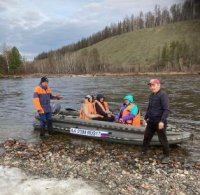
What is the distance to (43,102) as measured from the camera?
13.6 meters

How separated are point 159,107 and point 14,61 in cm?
9524

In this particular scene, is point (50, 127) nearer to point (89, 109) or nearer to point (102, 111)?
point (89, 109)

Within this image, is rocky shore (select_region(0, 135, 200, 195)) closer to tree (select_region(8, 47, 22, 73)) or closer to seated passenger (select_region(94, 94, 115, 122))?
seated passenger (select_region(94, 94, 115, 122))

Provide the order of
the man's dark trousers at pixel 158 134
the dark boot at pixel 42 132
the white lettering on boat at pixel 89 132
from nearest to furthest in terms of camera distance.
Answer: the man's dark trousers at pixel 158 134
the white lettering on boat at pixel 89 132
the dark boot at pixel 42 132

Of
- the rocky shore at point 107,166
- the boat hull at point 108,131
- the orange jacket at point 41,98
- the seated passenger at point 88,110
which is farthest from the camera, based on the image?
the seated passenger at point 88,110

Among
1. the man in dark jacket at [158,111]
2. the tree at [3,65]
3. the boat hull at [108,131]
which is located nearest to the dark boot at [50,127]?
→ the boat hull at [108,131]

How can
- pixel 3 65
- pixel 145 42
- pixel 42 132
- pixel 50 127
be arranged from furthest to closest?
1. pixel 145 42
2. pixel 3 65
3. pixel 50 127
4. pixel 42 132

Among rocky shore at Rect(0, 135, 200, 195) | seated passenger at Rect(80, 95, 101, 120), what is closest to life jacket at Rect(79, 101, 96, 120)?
seated passenger at Rect(80, 95, 101, 120)

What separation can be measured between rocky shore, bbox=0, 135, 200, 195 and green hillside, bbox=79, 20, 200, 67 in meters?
108

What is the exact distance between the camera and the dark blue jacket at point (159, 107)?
980 centimetres

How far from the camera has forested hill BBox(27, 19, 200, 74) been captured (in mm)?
104875

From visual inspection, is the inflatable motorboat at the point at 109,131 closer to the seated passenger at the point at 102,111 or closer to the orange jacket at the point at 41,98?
the seated passenger at the point at 102,111

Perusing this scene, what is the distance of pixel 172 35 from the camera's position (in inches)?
5709

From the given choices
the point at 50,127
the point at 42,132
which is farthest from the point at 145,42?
the point at 42,132
